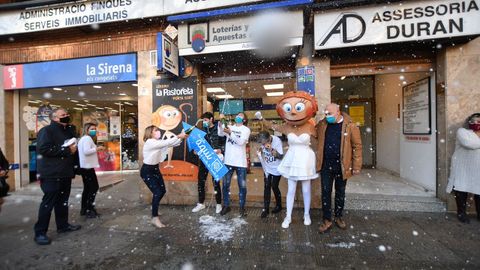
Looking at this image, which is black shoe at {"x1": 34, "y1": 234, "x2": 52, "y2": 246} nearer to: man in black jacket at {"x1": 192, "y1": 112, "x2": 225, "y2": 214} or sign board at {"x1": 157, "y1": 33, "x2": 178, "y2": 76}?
man in black jacket at {"x1": 192, "y1": 112, "x2": 225, "y2": 214}

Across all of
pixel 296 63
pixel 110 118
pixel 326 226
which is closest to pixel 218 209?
pixel 326 226

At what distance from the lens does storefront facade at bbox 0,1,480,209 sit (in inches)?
193

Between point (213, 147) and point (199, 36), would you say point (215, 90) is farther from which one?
point (213, 147)

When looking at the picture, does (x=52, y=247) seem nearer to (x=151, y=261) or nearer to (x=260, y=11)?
(x=151, y=261)

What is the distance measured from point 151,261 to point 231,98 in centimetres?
504

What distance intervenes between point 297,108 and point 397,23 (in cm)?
249

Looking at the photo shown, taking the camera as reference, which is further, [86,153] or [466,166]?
[86,153]

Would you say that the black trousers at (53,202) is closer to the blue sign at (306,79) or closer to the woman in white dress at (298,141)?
the woman in white dress at (298,141)

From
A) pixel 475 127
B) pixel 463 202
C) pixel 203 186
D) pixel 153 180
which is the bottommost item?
pixel 463 202

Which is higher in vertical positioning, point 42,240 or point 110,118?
point 110,118

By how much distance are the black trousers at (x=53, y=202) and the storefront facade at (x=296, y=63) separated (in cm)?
193

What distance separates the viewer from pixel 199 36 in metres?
5.48

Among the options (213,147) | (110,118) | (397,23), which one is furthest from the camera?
(110,118)

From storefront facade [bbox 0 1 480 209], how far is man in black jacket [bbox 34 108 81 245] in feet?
6.49
